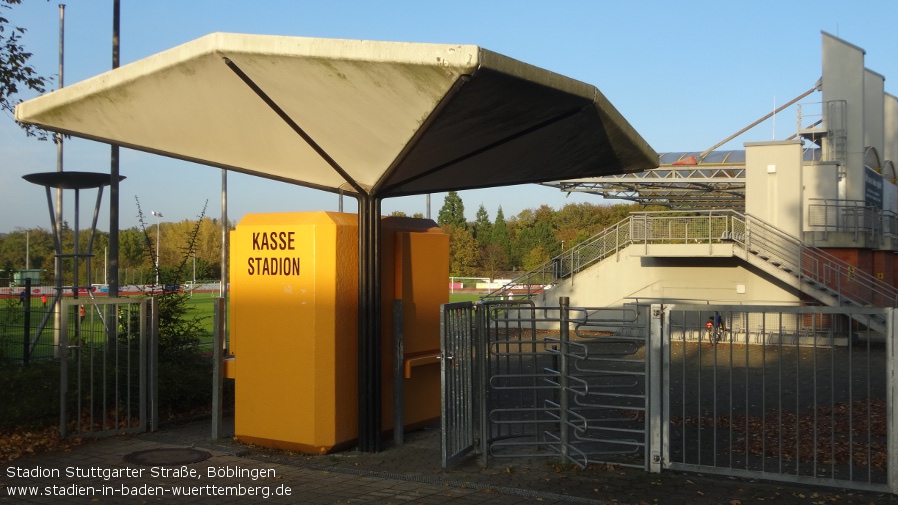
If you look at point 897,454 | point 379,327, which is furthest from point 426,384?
point 897,454


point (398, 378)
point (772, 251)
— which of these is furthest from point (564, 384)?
point (772, 251)

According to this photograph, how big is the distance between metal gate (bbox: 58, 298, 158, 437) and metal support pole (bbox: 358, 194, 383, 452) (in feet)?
10.1

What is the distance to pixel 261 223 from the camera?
32.9 feet

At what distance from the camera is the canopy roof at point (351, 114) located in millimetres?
6945

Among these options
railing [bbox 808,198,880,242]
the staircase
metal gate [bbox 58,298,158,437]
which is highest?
railing [bbox 808,198,880,242]

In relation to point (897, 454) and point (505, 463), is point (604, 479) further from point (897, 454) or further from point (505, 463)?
point (897, 454)

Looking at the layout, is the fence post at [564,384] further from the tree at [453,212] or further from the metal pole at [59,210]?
the tree at [453,212]

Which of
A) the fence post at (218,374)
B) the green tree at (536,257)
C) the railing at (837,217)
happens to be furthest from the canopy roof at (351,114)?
the green tree at (536,257)

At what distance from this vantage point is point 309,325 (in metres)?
9.46

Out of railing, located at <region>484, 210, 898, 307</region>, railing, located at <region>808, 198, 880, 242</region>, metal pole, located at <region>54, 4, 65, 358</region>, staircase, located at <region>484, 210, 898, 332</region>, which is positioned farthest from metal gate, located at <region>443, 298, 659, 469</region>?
railing, located at <region>808, 198, 880, 242</region>

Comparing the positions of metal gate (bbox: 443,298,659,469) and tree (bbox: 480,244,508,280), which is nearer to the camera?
metal gate (bbox: 443,298,659,469)

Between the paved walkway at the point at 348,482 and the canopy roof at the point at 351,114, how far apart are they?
9.97ft

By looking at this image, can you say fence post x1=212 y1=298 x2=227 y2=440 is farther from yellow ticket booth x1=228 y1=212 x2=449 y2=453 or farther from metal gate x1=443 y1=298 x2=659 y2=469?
metal gate x1=443 y1=298 x2=659 y2=469

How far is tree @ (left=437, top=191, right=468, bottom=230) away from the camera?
3423 inches
